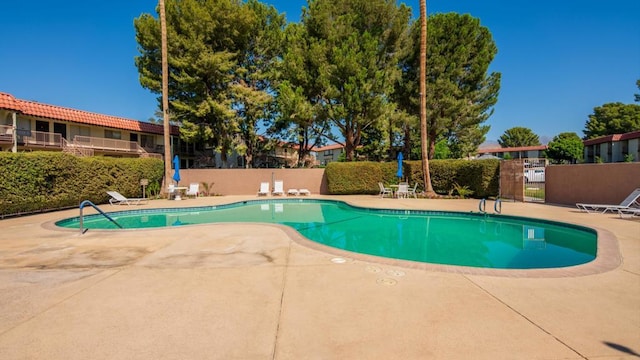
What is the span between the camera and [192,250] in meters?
5.88

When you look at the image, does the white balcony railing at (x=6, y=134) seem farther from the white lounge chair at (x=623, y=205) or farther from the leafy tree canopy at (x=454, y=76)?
the white lounge chair at (x=623, y=205)

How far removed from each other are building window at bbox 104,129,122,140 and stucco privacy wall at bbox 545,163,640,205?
30.4 metres

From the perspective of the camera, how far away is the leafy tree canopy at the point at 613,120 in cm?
4509

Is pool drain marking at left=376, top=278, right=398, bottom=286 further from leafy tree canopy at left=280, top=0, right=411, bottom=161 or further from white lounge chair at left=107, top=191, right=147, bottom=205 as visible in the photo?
leafy tree canopy at left=280, top=0, right=411, bottom=161

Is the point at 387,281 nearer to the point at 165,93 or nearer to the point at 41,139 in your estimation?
the point at 165,93

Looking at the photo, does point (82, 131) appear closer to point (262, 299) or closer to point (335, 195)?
point (335, 195)

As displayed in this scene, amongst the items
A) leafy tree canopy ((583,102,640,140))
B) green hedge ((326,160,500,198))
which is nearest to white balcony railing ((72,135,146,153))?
green hedge ((326,160,500,198))

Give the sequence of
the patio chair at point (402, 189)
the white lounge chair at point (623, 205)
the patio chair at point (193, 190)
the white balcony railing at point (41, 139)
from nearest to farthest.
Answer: the white lounge chair at point (623, 205), the patio chair at point (402, 189), the patio chair at point (193, 190), the white balcony railing at point (41, 139)

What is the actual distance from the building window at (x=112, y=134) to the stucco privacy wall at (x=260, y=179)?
534 inches

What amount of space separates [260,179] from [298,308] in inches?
687

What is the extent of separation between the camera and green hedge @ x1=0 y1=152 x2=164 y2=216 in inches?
406

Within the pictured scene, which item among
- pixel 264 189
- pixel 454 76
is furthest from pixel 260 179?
pixel 454 76

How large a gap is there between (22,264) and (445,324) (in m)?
6.14

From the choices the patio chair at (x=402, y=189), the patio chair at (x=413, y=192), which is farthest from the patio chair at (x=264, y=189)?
the patio chair at (x=413, y=192)
